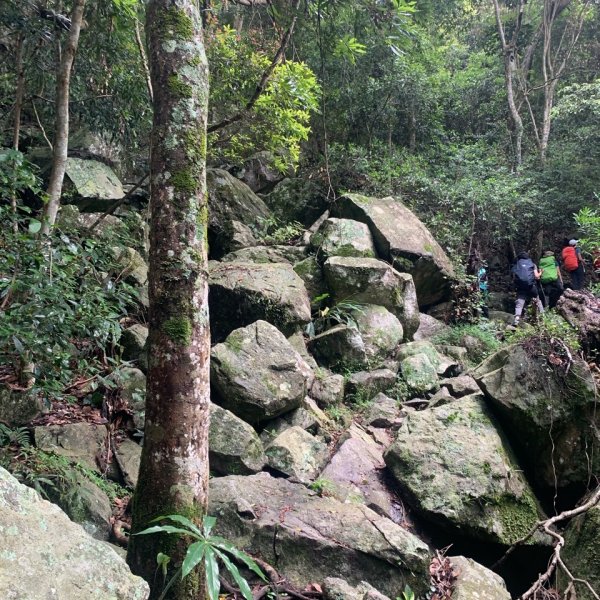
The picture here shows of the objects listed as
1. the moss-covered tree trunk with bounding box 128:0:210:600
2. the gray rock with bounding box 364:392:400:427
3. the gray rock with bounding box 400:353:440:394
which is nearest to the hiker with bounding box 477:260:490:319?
the gray rock with bounding box 400:353:440:394

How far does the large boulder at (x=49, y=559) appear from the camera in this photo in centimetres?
155

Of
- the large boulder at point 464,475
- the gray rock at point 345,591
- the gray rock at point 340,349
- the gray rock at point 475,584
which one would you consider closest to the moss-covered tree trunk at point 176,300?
the gray rock at point 345,591

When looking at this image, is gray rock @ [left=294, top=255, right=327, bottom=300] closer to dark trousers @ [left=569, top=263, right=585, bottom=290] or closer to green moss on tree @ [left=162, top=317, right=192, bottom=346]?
dark trousers @ [left=569, top=263, right=585, bottom=290]

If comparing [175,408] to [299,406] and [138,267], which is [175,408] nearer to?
[299,406]

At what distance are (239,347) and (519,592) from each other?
392cm

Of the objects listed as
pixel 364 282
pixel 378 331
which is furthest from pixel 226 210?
pixel 378 331

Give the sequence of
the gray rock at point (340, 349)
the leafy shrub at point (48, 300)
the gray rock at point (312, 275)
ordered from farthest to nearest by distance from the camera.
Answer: the gray rock at point (312, 275) < the gray rock at point (340, 349) < the leafy shrub at point (48, 300)

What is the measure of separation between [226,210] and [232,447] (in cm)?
660

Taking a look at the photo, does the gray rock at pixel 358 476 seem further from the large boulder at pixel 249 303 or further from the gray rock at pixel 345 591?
the large boulder at pixel 249 303

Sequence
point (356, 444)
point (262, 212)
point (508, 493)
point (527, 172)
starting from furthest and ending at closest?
1. point (527, 172)
2. point (262, 212)
3. point (356, 444)
4. point (508, 493)

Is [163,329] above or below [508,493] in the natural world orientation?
→ above

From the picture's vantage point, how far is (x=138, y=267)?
24.1 ft

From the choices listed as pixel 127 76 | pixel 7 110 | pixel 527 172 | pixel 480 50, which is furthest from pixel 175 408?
pixel 480 50

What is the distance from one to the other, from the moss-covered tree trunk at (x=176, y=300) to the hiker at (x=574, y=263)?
9.59m
